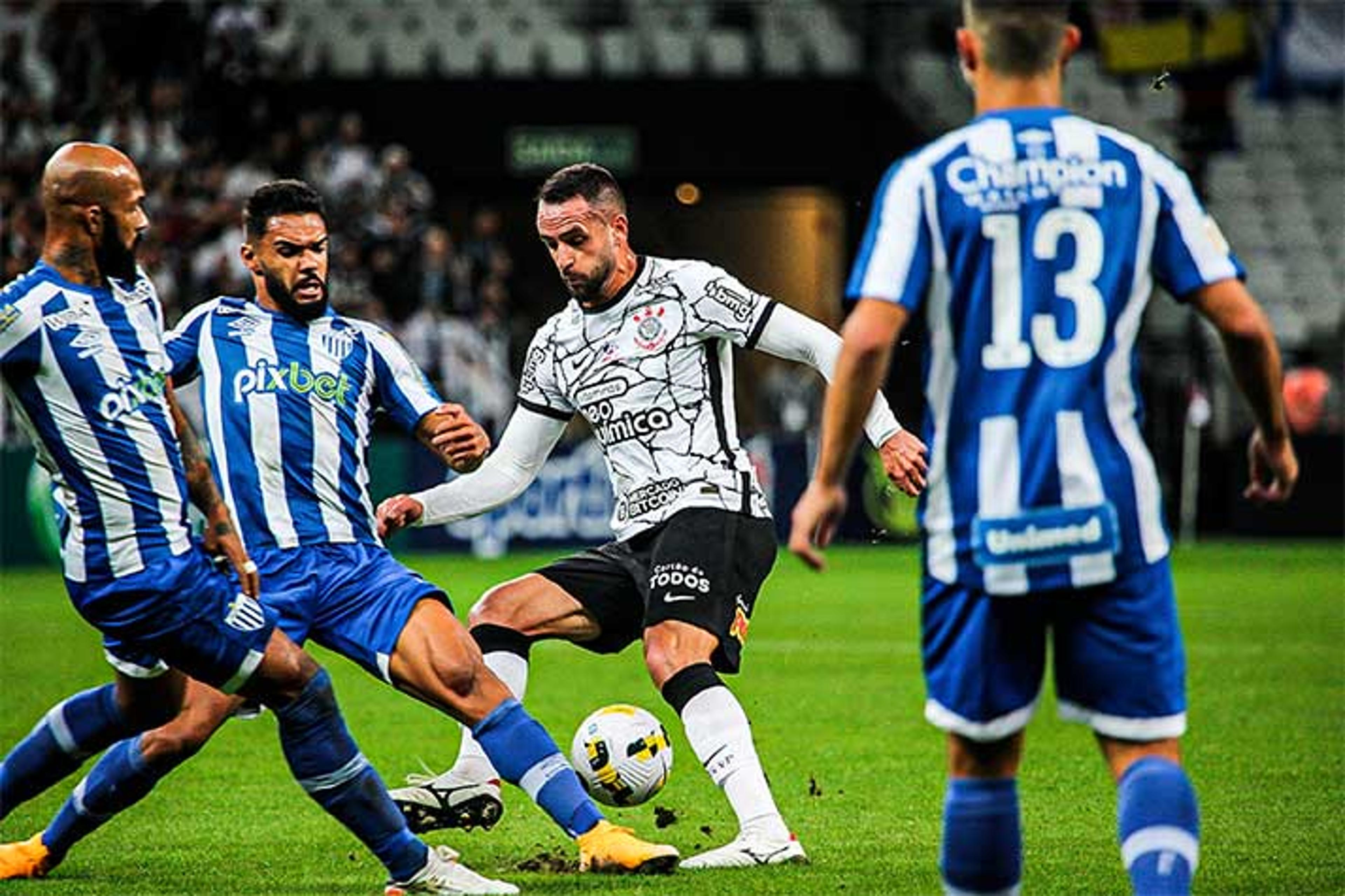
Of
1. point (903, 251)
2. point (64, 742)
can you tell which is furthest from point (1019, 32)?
point (64, 742)

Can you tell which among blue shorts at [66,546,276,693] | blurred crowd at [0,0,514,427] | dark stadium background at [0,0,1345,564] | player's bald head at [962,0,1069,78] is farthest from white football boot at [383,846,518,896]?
blurred crowd at [0,0,514,427]

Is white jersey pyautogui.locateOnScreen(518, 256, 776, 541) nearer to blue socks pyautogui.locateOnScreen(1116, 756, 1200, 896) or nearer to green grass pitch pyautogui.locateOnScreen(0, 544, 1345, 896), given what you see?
green grass pitch pyautogui.locateOnScreen(0, 544, 1345, 896)

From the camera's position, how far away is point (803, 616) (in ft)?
48.5

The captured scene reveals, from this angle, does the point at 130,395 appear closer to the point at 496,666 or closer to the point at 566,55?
the point at 496,666

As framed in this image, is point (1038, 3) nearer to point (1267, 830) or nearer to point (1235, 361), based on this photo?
point (1235, 361)

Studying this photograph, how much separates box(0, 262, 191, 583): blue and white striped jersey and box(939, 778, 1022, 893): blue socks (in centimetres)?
213

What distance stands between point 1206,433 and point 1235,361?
18.5 metres

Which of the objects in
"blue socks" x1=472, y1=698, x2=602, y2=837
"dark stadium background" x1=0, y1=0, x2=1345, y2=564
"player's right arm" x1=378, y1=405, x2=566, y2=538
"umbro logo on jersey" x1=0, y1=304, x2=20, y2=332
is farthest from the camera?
"dark stadium background" x1=0, y1=0, x2=1345, y2=564

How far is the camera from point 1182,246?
13.7 ft

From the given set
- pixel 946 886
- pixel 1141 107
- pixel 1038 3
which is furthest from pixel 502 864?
pixel 1141 107

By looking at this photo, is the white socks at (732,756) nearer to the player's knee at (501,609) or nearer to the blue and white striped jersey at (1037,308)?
the player's knee at (501,609)

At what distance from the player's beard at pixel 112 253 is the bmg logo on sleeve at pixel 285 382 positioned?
72cm

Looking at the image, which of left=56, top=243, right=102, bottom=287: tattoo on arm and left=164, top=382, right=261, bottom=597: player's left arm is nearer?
left=56, top=243, right=102, bottom=287: tattoo on arm

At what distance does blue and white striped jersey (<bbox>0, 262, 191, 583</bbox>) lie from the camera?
5250 mm
